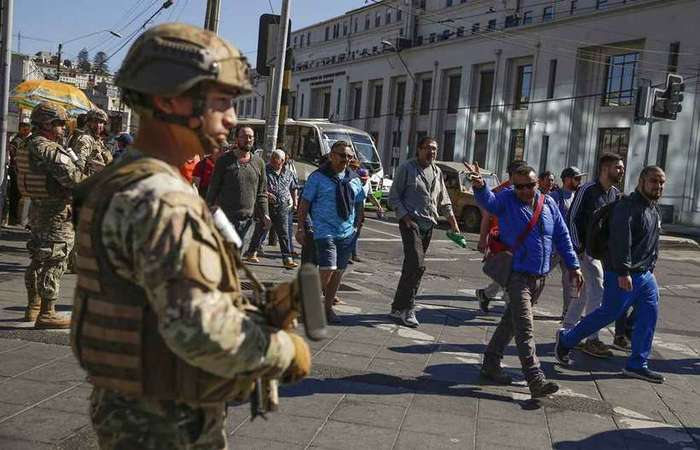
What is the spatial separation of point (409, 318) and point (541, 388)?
2.43 meters

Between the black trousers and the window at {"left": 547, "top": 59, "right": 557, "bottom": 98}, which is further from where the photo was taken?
the window at {"left": 547, "top": 59, "right": 557, "bottom": 98}

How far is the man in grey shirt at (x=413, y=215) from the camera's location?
24.3 feet

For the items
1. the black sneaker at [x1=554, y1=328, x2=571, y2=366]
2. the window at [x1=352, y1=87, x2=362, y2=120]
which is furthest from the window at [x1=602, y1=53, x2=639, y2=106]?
the black sneaker at [x1=554, y1=328, x2=571, y2=366]

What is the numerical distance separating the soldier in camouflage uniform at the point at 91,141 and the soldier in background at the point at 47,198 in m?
1.78

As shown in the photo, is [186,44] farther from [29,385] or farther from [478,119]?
[478,119]

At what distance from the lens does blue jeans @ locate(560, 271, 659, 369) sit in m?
6.10

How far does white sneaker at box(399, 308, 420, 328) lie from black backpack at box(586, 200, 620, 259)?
1.85 m

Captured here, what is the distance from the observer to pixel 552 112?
37.5 meters

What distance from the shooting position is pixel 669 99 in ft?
50.6

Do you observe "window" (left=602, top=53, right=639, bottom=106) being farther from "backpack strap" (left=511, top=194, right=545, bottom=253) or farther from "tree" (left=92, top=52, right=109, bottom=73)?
"backpack strap" (left=511, top=194, right=545, bottom=253)

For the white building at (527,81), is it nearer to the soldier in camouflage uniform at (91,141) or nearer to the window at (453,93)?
the window at (453,93)

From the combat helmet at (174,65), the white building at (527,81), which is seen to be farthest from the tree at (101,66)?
the combat helmet at (174,65)

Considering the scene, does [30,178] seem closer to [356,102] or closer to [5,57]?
[5,57]

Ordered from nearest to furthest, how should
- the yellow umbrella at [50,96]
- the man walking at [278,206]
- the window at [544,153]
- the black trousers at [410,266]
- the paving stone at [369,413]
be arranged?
the paving stone at [369,413]
the black trousers at [410,266]
the man walking at [278,206]
the yellow umbrella at [50,96]
the window at [544,153]
